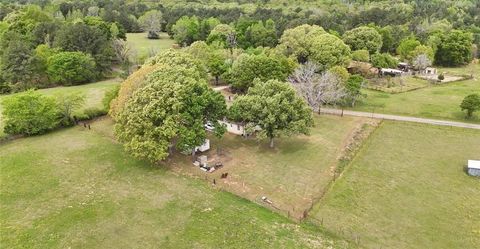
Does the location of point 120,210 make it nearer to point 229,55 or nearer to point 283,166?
point 283,166

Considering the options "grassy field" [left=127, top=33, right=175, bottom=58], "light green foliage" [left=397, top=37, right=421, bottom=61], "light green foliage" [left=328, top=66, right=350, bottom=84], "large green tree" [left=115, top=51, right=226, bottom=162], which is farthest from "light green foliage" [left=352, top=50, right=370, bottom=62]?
"grassy field" [left=127, top=33, right=175, bottom=58]

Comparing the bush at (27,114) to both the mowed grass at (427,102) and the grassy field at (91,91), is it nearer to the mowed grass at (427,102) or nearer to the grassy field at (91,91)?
the grassy field at (91,91)

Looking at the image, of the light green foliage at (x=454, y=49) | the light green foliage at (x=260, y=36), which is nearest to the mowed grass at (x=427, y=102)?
the light green foliage at (x=454, y=49)

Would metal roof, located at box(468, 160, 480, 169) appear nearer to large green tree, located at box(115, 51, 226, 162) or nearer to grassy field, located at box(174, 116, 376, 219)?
grassy field, located at box(174, 116, 376, 219)

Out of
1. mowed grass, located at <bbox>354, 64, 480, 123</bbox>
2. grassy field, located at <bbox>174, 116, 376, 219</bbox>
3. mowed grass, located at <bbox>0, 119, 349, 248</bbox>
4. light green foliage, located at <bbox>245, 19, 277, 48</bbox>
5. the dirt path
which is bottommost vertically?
mowed grass, located at <bbox>0, 119, 349, 248</bbox>

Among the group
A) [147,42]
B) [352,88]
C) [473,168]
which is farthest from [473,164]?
[147,42]

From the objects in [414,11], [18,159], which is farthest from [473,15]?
[18,159]
